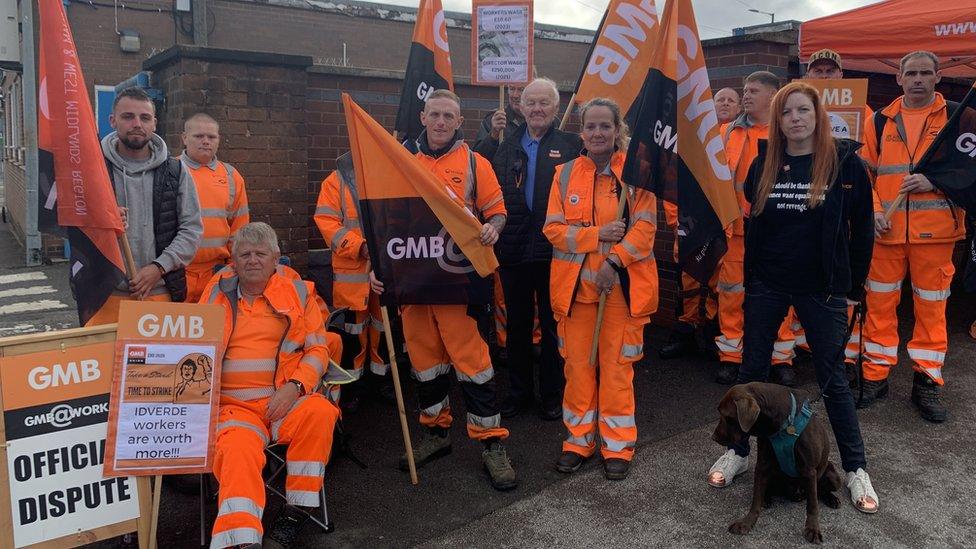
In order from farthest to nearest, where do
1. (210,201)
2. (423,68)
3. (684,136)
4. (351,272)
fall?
(423,68)
(351,272)
(210,201)
(684,136)

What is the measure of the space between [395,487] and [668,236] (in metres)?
4.35

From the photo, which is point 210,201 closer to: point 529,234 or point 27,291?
point 529,234

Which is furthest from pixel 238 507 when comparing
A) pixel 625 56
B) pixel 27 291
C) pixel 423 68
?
pixel 27 291

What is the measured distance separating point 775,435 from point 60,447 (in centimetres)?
316

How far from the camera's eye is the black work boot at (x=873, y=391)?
17.1 feet

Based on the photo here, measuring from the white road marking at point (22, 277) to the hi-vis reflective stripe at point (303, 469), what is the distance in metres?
8.77

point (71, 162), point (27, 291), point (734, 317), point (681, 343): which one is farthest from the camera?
point (27, 291)

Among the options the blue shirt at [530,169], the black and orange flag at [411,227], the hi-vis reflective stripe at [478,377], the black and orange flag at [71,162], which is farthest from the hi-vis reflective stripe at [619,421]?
the black and orange flag at [71,162]

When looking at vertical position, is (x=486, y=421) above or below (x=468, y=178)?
below

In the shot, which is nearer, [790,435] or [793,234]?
[790,435]

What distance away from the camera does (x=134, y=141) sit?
3.85m

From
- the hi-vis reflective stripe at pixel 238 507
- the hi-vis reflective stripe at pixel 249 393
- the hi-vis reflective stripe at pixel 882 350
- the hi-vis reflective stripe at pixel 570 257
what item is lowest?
the hi-vis reflective stripe at pixel 238 507

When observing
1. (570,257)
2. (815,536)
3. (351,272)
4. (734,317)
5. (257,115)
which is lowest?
(815,536)

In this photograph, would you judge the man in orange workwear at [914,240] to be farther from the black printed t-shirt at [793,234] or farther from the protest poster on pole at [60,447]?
the protest poster on pole at [60,447]
